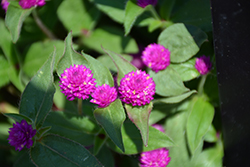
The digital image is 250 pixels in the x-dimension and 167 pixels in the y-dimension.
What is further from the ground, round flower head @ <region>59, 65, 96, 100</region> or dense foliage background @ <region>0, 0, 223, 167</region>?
round flower head @ <region>59, 65, 96, 100</region>

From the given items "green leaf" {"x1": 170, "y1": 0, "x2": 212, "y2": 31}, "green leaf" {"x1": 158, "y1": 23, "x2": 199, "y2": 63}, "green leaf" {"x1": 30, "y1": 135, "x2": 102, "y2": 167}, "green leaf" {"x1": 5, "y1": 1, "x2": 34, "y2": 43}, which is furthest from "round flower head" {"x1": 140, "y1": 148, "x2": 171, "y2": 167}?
"green leaf" {"x1": 5, "y1": 1, "x2": 34, "y2": 43}

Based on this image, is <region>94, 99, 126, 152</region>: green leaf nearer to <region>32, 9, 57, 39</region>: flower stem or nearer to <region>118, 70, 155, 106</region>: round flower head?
<region>118, 70, 155, 106</region>: round flower head

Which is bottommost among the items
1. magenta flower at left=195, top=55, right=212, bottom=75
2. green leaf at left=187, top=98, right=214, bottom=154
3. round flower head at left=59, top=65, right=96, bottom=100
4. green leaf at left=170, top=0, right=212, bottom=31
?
green leaf at left=187, top=98, right=214, bottom=154

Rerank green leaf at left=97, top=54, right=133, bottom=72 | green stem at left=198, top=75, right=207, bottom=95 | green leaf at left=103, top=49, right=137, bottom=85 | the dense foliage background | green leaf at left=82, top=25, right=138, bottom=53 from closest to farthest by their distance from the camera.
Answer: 1. the dense foliage background
2. green leaf at left=103, top=49, right=137, bottom=85
3. green stem at left=198, top=75, right=207, bottom=95
4. green leaf at left=97, top=54, right=133, bottom=72
5. green leaf at left=82, top=25, right=138, bottom=53

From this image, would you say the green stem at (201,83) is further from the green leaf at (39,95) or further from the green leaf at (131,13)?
the green leaf at (39,95)

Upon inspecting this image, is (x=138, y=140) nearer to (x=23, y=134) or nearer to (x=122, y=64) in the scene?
(x=122, y=64)

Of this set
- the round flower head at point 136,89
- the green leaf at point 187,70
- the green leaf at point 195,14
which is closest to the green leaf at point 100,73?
the round flower head at point 136,89

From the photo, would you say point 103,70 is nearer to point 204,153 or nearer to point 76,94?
point 76,94
